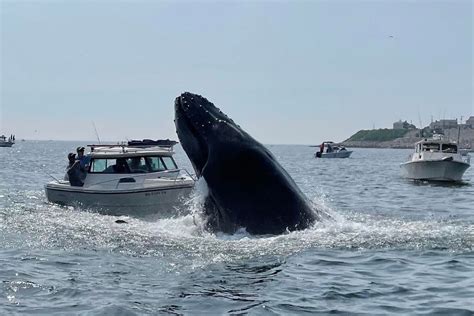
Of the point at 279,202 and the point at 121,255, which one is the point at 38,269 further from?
the point at 279,202

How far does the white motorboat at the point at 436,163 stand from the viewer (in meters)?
39.0

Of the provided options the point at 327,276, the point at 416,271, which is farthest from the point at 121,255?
the point at 416,271

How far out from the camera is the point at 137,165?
2238 cm

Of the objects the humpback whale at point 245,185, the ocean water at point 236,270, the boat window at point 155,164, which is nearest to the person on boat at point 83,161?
the boat window at point 155,164

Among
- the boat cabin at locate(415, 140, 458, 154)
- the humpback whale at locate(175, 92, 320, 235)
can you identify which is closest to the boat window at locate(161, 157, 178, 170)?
the humpback whale at locate(175, 92, 320, 235)

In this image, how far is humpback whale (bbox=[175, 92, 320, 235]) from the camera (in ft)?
35.2

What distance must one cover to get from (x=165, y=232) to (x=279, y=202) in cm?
360

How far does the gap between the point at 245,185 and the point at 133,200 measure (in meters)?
9.96

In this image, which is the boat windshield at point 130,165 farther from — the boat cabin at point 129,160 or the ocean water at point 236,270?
the ocean water at point 236,270

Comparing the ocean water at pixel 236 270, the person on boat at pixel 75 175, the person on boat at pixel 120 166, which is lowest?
the ocean water at pixel 236 270

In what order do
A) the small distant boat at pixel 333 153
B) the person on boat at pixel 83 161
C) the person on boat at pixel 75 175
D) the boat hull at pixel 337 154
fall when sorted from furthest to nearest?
the small distant boat at pixel 333 153, the boat hull at pixel 337 154, the person on boat at pixel 83 161, the person on boat at pixel 75 175

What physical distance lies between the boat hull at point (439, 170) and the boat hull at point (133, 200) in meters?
21.9

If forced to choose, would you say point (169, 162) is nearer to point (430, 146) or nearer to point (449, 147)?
point (430, 146)

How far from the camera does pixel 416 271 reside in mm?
10047
